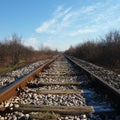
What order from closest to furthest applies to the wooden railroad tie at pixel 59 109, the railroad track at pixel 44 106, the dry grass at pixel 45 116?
the dry grass at pixel 45 116, the railroad track at pixel 44 106, the wooden railroad tie at pixel 59 109

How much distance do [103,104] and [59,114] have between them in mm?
1276

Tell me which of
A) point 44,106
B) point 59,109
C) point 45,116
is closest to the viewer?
point 45,116

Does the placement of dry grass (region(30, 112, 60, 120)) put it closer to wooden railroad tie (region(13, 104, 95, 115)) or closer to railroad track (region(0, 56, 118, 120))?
railroad track (region(0, 56, 118, 120))

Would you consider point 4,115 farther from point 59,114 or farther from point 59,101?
point 59,101

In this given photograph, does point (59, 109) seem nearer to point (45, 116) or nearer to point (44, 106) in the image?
point (44, 106)

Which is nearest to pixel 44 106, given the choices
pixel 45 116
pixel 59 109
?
pixel 59 109

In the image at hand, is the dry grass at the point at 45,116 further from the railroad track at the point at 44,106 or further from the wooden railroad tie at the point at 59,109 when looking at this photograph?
the wooden railroad tie at the point at 59,109

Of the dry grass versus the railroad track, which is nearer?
the dry grass

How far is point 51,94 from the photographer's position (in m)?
A: 6.77

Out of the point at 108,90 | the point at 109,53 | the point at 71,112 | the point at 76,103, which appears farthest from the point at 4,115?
the point at 109,53

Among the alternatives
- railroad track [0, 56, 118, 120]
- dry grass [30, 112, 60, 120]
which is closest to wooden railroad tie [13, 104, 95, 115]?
railroad track [0, 56, 118, 120]

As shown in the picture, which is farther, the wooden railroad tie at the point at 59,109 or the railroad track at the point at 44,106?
the wooden railroad tie at the point at 59,109

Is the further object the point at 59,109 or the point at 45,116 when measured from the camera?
the point at 59,109

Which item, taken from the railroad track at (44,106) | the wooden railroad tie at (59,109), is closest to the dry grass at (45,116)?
the railroad track at (44,106)
